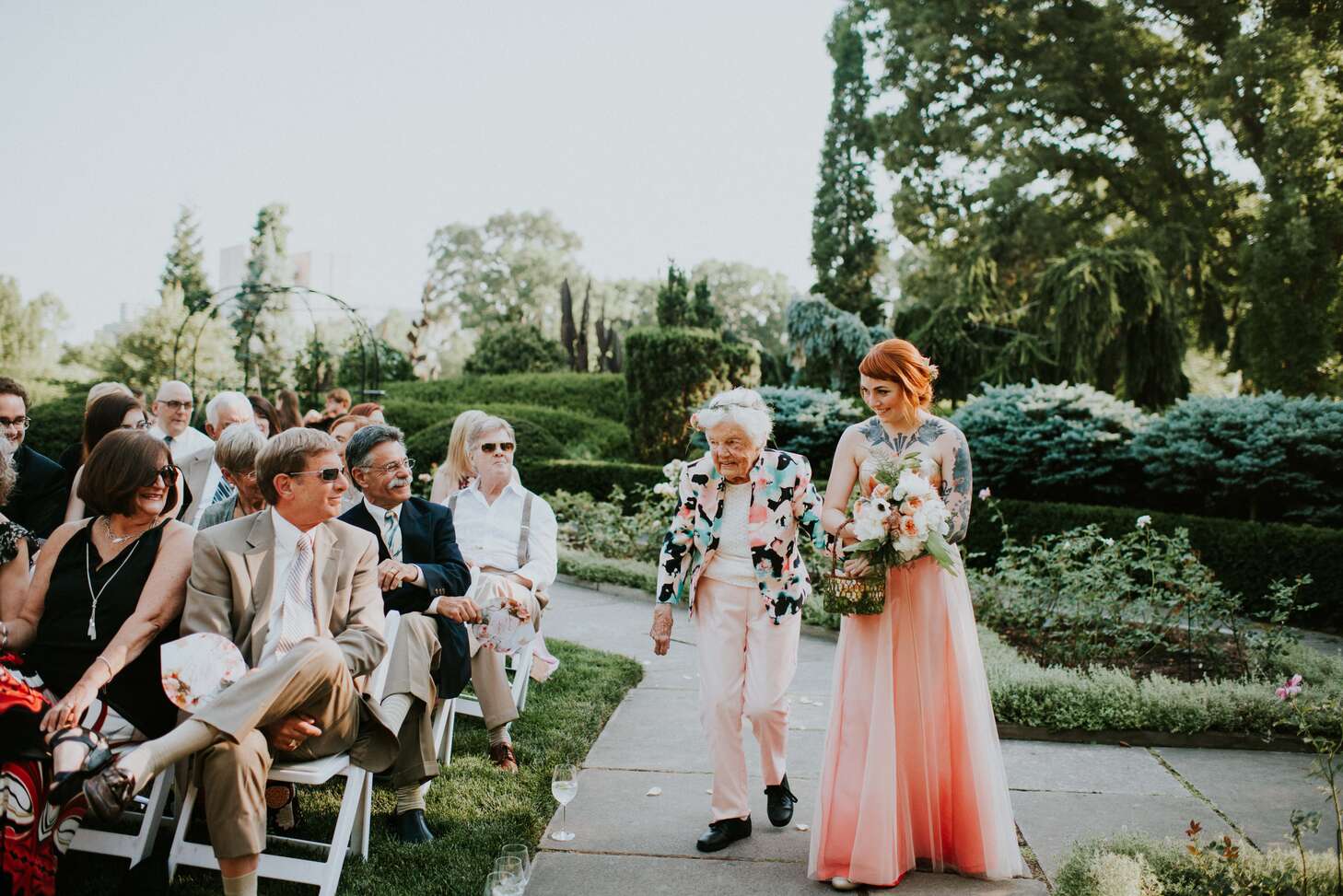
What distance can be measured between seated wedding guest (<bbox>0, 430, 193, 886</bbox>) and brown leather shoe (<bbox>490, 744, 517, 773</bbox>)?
4.70ft

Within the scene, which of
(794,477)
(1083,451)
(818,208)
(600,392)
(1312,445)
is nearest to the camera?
(794,477)

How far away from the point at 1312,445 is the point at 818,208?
1025 inches

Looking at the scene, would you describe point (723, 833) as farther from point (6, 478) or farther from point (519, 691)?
point (6, 478)

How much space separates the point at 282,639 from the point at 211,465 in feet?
8.54

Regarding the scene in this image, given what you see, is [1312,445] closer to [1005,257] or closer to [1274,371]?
[1274,371]

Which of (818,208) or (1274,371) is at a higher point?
(818,208)

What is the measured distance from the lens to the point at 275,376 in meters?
26.9

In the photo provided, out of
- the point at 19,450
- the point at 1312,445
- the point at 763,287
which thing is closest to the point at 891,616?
the point at 19,450

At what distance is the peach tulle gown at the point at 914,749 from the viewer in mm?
3199

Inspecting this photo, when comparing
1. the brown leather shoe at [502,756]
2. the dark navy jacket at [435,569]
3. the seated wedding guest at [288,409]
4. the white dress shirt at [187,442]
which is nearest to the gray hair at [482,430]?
the dark navy jacket at [435,569]

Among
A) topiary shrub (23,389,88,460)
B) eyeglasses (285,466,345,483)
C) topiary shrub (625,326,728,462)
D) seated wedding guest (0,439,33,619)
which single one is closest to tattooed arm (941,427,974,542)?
eyeglasses (285,466,345,483)

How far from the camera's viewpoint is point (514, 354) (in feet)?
87.5

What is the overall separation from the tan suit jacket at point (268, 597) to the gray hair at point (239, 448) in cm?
78

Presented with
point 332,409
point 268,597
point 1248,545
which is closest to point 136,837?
point 268,597
